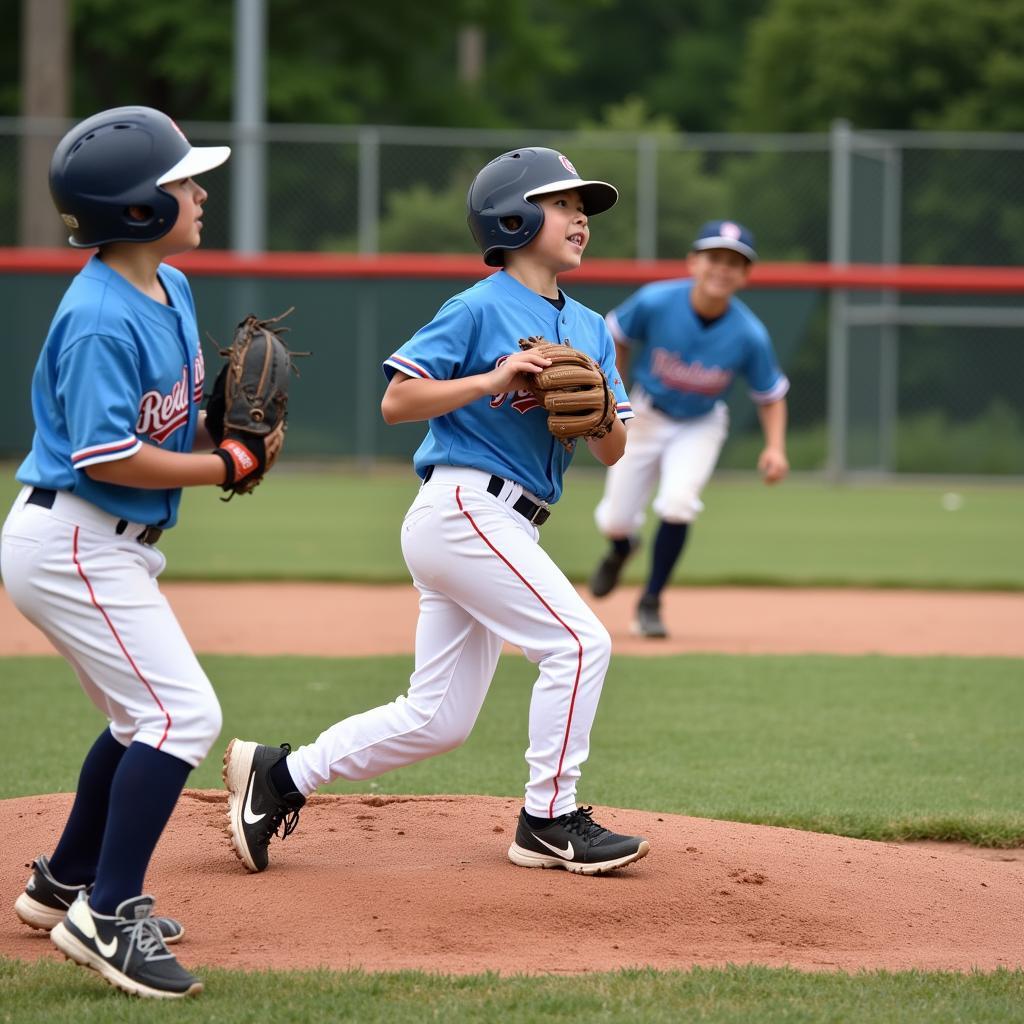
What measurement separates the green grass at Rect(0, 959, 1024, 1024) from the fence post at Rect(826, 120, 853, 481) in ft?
49.4

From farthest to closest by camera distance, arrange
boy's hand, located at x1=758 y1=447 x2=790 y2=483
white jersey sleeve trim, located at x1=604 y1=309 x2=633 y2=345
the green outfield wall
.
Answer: the green outfield wall → white jersey sleeve trim, located at x1=604 y1=309 x2=633 y2=345 → boy's hand, located at x1=758 y1=447 x2=790 y2=483

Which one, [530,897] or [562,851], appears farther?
[562,851]

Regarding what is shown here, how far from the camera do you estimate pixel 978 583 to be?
1034cm

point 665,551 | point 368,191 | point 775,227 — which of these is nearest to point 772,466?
point 665,551

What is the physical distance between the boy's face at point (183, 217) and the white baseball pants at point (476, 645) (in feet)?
2.73

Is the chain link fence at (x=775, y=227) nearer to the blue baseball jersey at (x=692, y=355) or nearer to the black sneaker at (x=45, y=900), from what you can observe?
the blue baseball jersey at (x=692, y=355)

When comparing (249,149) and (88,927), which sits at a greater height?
(249,149)

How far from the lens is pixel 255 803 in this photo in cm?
387

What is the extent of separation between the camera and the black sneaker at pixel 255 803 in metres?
3.80

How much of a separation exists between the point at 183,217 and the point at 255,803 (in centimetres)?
136

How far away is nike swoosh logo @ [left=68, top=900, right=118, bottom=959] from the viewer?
315 centimetres

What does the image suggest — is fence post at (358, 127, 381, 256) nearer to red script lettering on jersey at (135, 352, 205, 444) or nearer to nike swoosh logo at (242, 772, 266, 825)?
nike swoosh logo at (242, 772, 266, 825)

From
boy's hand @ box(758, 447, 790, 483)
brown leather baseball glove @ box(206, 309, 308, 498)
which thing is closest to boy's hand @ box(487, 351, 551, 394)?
brown leather baseball glove @ box(206, 309, 308, 498)

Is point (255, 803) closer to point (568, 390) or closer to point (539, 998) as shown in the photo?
point (539, 998)
